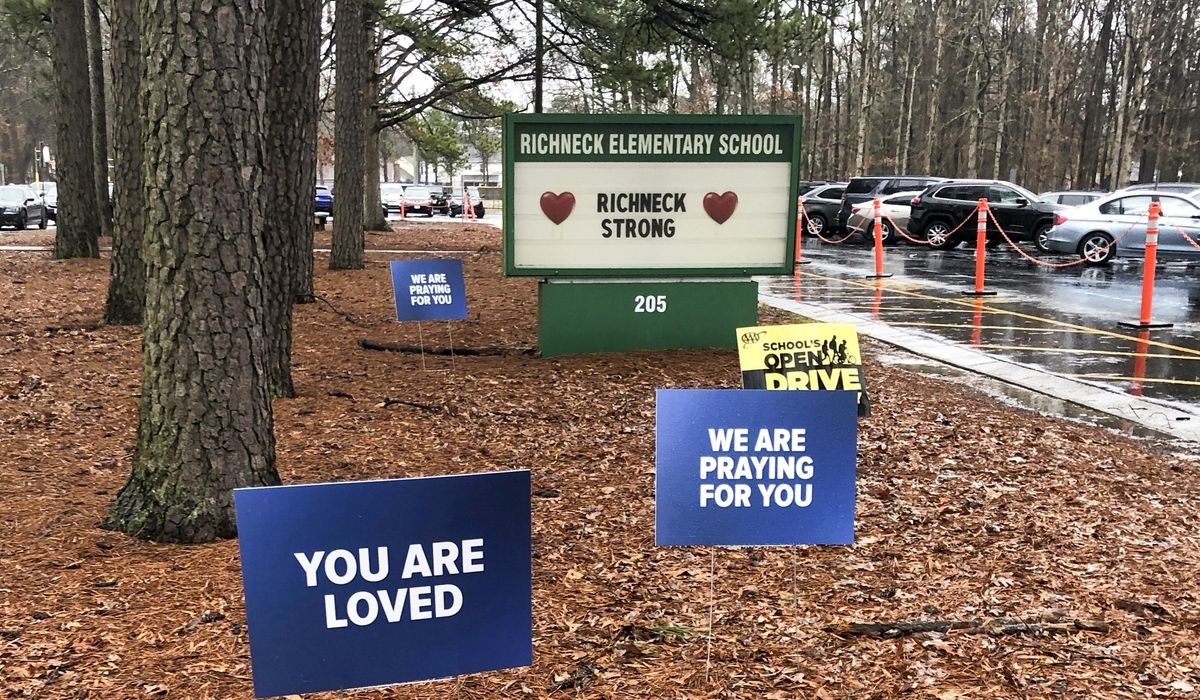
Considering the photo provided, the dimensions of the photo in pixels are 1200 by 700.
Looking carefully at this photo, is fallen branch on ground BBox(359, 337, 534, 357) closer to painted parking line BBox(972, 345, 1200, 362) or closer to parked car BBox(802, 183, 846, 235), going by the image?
painted parking line BBox(972, 345, 1200, 362)

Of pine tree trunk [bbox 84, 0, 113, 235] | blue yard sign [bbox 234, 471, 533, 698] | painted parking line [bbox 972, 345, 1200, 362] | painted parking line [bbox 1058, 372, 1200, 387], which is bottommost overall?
painted parking line [bbox 1058, 372, 1200, 387]

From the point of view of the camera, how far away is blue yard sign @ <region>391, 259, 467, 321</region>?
7.87 m

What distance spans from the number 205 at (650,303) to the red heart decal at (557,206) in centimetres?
100

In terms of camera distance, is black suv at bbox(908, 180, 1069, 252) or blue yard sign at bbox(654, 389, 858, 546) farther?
black suv at bbox(908, 180, 1069, 252)

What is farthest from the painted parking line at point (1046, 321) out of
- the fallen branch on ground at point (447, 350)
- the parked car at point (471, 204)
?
the parked car at point (471, 204)

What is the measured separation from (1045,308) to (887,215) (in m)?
13.6

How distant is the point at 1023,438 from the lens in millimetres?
6602

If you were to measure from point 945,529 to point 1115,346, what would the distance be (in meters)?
7.20

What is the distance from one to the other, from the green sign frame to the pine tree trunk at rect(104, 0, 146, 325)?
4.15 metres

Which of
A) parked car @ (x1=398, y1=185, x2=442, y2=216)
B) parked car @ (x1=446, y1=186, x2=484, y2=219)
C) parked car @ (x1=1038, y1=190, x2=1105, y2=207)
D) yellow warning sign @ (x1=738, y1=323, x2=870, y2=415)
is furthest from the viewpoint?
parked car @ (x1=446, y1=186, x2=484, y2=219)

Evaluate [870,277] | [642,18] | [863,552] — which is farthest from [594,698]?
[870,277]

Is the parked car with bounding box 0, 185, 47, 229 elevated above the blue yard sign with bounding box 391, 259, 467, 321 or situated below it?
above

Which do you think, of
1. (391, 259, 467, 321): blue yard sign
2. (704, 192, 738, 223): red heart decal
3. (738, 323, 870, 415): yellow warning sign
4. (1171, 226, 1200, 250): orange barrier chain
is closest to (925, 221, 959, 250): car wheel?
(1171, 226, 1200, 250): orange barrier chain

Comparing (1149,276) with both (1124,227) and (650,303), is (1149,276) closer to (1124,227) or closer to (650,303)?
(650,303)
